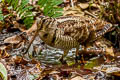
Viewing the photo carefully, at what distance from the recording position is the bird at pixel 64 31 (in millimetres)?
5152

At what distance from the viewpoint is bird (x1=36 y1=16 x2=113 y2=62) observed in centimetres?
515

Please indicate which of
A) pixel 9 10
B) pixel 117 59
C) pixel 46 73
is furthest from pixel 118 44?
pixel 9 10

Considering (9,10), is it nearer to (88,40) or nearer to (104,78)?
(88,40)

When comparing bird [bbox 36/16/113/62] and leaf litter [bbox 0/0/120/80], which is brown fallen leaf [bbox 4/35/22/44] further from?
bird [bbox 36/16/113/62]

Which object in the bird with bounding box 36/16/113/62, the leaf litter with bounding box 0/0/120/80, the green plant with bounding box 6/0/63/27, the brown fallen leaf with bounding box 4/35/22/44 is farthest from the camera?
the green plant with bounding box 6/0/63/27

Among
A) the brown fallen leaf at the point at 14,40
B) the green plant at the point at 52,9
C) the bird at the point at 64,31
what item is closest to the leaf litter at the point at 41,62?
the brown fallen leaf at the point at 14,40

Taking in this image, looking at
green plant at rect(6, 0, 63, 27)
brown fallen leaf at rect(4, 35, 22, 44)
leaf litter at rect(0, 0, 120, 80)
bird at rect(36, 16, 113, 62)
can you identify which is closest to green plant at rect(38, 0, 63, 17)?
green plant at rect(6, 0, 63, 27)

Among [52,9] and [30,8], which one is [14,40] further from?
[52,9]

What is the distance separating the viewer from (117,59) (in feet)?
18.2

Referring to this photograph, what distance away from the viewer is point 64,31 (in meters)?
5.18

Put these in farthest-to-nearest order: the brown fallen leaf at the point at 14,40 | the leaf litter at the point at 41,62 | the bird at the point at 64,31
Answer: the brown fallen leaf at the point at 14,40, the bird at the point at 64,31, the leaf litter at the point at 41,62

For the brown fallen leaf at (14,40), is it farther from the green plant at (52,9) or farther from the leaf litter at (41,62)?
the green plant at (52,9)

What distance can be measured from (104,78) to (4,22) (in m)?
3.53

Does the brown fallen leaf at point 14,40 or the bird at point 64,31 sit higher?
the bird at point 64,31
